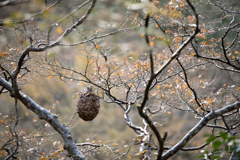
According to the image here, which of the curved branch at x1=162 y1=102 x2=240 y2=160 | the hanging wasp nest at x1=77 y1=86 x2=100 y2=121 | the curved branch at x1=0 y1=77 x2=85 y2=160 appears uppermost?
the hanging wasp nest at x1=77 y1=86 x2=100 y2=121

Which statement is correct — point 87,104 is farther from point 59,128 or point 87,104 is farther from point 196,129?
point 196,129

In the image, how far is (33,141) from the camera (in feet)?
19.2

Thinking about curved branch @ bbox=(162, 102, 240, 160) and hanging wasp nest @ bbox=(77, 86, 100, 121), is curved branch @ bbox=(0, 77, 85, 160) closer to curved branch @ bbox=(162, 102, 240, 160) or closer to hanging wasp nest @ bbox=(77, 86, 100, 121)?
hanging wasp nest @ bbox=(77, 86, 100, 121)

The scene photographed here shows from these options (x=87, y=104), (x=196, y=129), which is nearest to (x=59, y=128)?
(x=87, y=104)

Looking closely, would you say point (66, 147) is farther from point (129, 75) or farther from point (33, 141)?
point (33, 141)

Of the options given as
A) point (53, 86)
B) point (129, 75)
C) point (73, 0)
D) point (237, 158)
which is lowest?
point (237, 158)

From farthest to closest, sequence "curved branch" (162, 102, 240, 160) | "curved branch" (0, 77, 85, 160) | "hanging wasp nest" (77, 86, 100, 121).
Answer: "hanging wasp nest" (77, 86, 100, 121), "curved branch" (0, 77, 85, 160), "curved branch" (162, 102, 240, 160)

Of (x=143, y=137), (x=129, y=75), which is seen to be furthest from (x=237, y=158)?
(x=129, y=75)

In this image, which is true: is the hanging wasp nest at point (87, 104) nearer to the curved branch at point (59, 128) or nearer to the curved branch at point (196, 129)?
the curved branch at point (59, 128)

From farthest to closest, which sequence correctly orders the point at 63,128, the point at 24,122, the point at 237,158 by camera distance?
the point at 24,122 < the point at 63,128 < the point at 237,158

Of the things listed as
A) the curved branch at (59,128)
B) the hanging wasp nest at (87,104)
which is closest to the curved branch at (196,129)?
the curved branch at (59,128)

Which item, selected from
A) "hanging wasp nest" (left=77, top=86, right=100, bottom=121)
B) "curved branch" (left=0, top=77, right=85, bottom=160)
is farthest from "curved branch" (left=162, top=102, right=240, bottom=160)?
"hanging wasp nest" (left=77, top=86, right=100, bottom=121)

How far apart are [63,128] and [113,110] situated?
217 inches

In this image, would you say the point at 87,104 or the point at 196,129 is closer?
the point at 196,129
